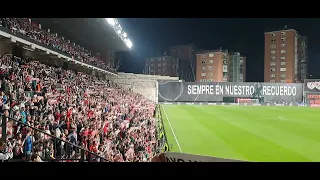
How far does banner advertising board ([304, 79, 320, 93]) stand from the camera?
33513 millimetres

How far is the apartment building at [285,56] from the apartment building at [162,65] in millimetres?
15809

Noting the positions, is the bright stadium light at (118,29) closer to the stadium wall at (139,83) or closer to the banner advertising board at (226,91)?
the stadium wall at (139,83)

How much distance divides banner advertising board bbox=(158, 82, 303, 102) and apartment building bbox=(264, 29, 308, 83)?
57.1 feet

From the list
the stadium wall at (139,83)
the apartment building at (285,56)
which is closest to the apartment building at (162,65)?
the apartment building at (285,56)

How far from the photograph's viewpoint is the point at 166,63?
5428 cm

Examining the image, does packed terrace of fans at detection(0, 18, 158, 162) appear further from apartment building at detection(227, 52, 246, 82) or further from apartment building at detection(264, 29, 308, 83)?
apartment building at detection(227, 52, 246, 82)

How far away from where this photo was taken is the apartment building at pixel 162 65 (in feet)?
176

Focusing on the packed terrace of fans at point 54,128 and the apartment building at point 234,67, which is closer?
the packed terrace of fans at point 54,128

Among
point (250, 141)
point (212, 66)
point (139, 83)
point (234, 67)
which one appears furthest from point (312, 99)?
point (234, 67)

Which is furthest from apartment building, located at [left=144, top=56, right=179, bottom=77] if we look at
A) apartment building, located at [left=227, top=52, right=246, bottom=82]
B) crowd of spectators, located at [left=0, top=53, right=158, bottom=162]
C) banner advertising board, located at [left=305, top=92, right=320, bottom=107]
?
crowd of spectators, located at [left=0, top=53, right=158, bottom=162]

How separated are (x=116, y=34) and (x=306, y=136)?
1977cm

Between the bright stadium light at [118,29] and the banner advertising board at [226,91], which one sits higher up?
the bright stadium light at [118,29]
